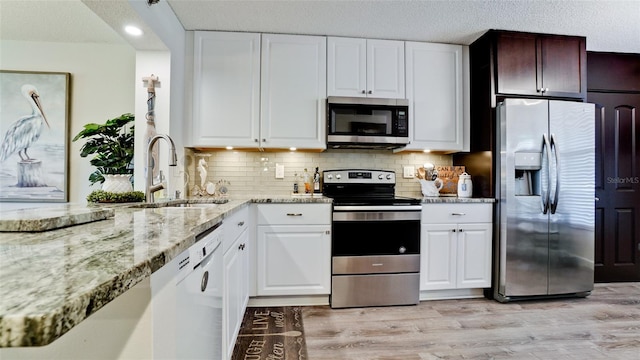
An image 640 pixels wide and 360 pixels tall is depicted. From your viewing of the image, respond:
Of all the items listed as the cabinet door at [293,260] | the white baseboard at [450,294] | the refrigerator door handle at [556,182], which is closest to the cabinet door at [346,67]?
the cabinet door at [293,260]

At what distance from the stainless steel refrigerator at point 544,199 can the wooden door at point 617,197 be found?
2.11ft

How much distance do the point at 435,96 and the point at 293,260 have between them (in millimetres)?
1990

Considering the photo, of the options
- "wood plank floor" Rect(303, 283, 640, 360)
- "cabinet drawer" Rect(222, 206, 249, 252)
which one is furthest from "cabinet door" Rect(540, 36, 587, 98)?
"cabinet drawer" Rect(222, 206, 249, 252)

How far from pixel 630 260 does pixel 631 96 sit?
1658mm

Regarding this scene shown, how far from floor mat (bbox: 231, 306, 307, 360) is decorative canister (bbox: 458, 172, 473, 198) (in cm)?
177

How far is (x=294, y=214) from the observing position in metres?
2.38

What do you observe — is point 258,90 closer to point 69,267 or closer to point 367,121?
point 367,121

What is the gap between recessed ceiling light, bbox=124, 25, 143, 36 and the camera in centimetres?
193

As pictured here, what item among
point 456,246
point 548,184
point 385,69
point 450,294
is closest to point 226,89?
point 385,69

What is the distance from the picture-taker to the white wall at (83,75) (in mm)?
2816

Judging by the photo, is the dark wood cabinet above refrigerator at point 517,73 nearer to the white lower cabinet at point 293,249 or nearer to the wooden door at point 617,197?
the wooden door at point 617,197

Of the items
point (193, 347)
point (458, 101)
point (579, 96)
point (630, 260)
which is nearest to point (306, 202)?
point (193, 347)

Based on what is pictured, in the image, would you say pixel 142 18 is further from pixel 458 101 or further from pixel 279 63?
pixel 458 101

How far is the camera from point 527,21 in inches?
97.0
